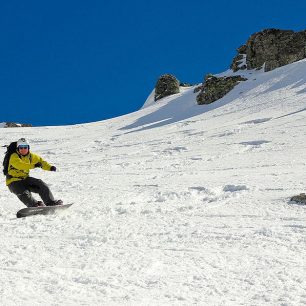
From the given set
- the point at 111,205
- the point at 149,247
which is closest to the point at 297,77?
the point at 111,205

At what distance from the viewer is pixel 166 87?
57.8 m

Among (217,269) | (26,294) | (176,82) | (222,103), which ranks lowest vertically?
(217,269)

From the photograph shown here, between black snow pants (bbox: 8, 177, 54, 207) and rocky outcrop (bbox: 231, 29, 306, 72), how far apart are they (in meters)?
39.5

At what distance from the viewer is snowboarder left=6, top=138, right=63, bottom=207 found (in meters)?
8.96

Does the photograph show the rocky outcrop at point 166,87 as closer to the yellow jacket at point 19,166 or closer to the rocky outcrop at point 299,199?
the yellow jacket at point 19,166

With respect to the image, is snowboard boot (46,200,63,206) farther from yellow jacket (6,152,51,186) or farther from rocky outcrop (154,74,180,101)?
rocky outcrop (154,74,180,101)

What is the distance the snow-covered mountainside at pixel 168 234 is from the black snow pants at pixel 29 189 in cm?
43

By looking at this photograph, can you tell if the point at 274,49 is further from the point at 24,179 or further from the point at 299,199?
the point at 24,179

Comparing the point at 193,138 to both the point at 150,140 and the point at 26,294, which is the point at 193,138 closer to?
the point at 150,140

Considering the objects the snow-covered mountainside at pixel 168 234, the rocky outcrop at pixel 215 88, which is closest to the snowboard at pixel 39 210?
the snow-covered mountainside at pixel 168 234

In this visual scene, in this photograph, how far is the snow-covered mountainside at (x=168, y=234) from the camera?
4270 mm

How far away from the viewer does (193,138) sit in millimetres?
22422

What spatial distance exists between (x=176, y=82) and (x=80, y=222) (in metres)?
52.4

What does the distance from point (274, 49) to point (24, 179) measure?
42.5 m
